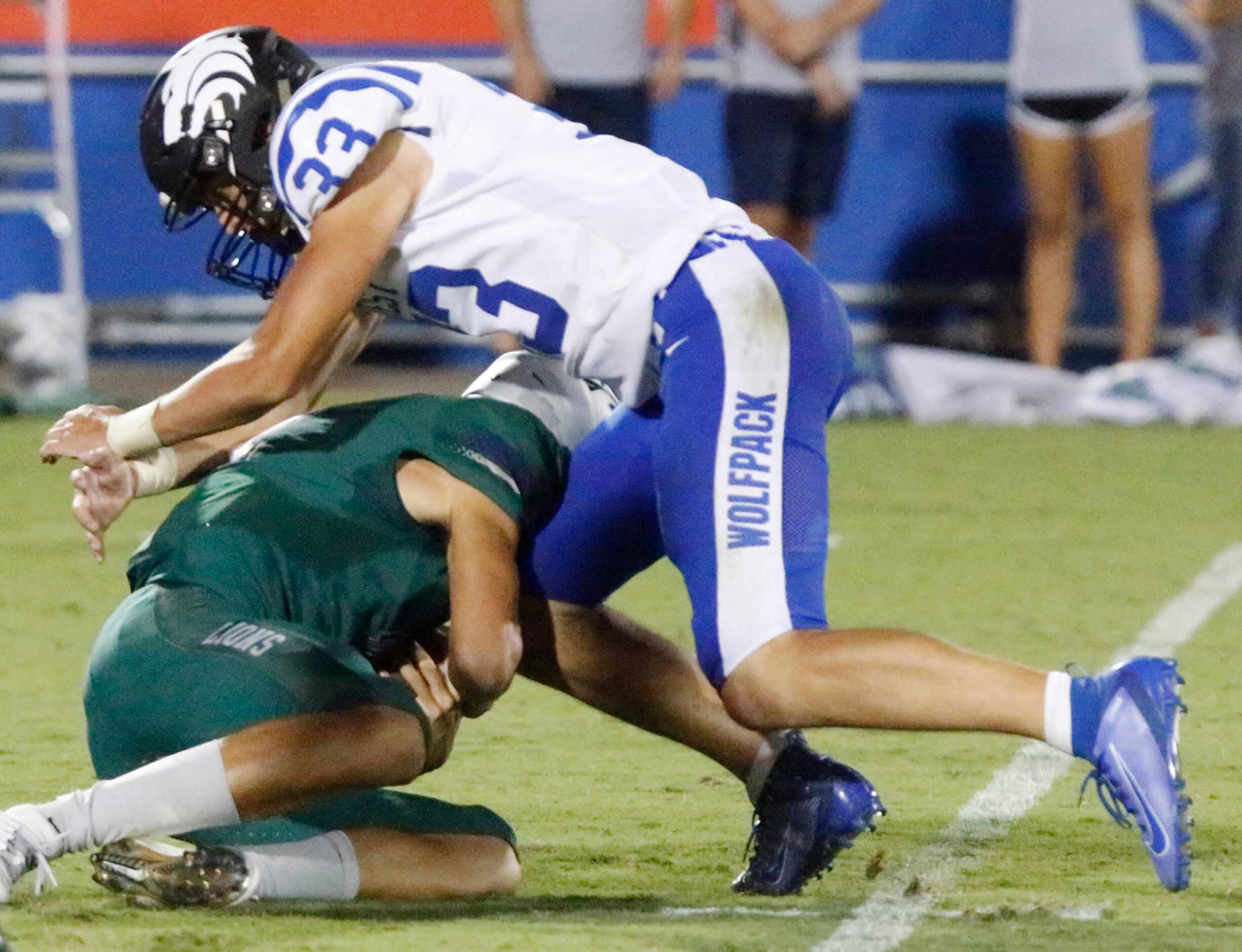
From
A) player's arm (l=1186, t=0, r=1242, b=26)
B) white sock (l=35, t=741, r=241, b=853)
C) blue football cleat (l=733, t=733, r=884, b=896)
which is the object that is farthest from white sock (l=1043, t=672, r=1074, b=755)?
player's arm (l=1186, t=0, r=1242, b=26)

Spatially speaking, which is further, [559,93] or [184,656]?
[559,93]

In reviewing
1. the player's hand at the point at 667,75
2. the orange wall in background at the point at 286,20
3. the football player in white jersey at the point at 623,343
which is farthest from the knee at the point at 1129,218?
the football player in white jersey at the point at 623,343

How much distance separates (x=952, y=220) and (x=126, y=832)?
347 inches

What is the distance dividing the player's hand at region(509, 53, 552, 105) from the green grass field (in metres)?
2.79

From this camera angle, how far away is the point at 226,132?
13.3ft

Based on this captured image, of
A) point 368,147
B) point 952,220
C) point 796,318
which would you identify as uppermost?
point 368,147

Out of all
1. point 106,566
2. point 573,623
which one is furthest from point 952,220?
point 573,623

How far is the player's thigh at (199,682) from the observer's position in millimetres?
3531

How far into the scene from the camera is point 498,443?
13.1ft

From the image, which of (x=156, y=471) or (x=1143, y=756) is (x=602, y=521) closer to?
(x=156, y=471)

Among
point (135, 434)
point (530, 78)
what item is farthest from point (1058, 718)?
point (530, 78)

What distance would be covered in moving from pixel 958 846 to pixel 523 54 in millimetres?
6946

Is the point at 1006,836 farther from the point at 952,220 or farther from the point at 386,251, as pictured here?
the point at 952,220

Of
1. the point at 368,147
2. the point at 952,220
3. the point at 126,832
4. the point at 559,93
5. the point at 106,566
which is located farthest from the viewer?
the point at 952,220
